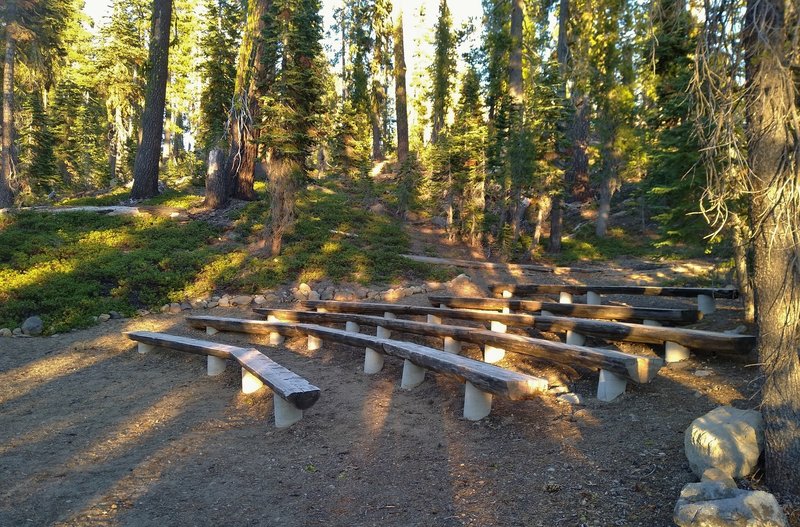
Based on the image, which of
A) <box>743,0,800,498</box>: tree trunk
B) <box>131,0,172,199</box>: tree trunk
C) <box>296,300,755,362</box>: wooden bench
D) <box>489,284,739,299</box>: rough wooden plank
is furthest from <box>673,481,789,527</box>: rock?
<box>131,0,172,199</box>: tree trunk

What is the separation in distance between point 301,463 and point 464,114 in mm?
16304

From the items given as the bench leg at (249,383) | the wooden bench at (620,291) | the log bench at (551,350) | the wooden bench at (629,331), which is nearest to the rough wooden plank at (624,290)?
the wooden bench at (620,291)

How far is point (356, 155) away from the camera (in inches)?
931

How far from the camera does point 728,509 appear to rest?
7.48ft

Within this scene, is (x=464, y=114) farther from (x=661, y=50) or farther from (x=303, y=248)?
(x=661, y=50)

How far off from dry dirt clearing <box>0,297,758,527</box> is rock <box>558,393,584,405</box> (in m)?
0.10

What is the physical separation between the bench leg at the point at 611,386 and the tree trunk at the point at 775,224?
4.49 ft

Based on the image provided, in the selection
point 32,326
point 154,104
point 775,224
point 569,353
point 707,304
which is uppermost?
point 154,104

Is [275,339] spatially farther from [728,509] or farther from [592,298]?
[728,509]

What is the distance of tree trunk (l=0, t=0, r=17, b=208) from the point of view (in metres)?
18.2

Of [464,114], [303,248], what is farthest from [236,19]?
[303,248]

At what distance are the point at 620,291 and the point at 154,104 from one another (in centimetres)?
1657

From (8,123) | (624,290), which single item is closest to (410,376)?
(624,290)

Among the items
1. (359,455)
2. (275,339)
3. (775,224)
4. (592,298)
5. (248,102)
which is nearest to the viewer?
(775,224)
